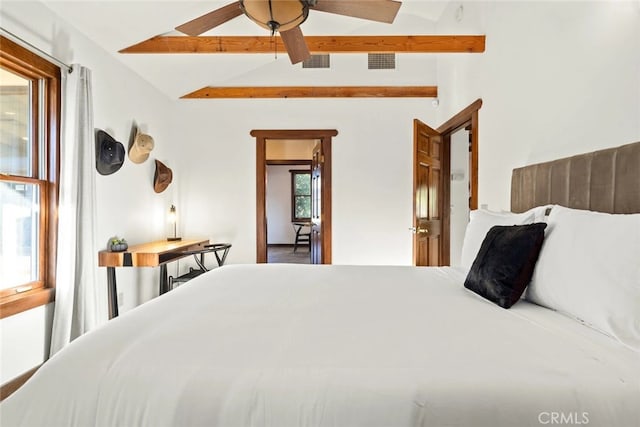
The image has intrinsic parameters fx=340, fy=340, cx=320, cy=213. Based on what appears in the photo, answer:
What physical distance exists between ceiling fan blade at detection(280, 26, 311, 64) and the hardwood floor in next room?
4603 millimetres

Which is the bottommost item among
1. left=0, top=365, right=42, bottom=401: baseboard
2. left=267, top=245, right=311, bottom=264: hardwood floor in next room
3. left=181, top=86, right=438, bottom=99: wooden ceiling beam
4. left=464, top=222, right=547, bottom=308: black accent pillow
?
left=0, top=365, right=42, bottom=401: baseboard

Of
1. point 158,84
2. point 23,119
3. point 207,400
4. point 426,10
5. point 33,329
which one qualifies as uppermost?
point 426,10

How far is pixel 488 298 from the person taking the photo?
4.66 feet

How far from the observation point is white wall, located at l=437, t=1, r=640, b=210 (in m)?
1.62

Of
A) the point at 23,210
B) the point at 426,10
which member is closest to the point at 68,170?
the point at 23,210

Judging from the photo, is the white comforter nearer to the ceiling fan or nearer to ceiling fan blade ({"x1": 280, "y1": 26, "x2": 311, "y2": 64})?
the ceiling fan

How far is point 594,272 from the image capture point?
3.61ft

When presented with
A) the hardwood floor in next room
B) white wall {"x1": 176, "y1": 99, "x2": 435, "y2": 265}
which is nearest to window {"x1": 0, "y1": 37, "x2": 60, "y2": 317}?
white wall {"x1": 176, "y1": 99, "x2": 435, "y2": 265}

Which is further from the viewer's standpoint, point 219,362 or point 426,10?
point 426,10

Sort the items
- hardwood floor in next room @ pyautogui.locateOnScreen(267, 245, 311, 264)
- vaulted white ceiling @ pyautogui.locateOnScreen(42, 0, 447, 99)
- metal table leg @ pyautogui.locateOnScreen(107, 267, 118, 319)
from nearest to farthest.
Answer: vaulted white ceiling @ pyautogui.locateOnScreen(42, 0, 447, 99), metal table leg @ pyautogui.locateOnScreen(107, 267, 118, 319), hardwood floor in next room @ pyautogui.locateOnScreen(267, 245, 311, 264)

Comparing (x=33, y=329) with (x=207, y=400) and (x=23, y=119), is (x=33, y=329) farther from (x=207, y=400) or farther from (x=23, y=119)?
(x=207, y=400)

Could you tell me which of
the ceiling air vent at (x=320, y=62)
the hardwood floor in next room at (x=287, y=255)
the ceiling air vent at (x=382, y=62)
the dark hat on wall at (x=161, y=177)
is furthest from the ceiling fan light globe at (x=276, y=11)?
the hardwood floor in next room at (x=287, y=255)

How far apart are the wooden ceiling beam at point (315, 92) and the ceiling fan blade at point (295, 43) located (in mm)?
1922

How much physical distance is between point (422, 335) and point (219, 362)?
0.59 m
